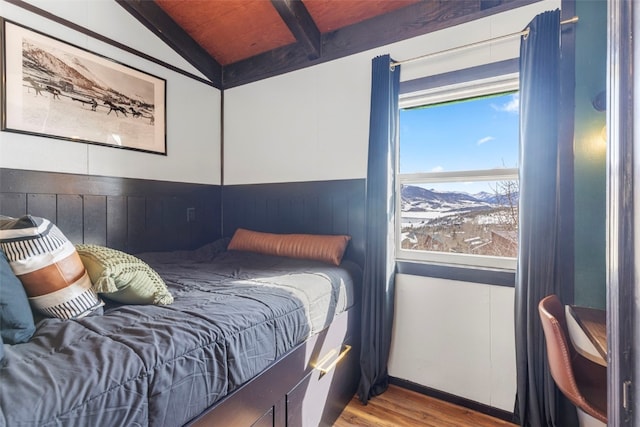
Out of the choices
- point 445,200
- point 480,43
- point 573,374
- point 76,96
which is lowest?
point 573,374

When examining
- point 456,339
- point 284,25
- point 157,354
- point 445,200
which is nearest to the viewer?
point 157,354

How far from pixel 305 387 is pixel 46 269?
3.88 ft

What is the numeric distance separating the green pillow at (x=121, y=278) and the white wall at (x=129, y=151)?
1016 mm

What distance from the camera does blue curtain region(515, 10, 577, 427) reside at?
5.29 ft

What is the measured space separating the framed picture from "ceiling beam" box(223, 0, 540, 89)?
84 cm

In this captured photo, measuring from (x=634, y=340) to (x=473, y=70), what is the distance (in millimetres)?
1917

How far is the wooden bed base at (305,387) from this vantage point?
112cm

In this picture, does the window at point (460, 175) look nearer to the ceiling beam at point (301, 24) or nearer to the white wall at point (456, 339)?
the white wall at point (456, 339)

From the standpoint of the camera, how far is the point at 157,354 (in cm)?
90

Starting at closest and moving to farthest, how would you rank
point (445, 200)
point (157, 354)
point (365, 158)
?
point (157, 354) < point (445, 200) < point (365, 158)

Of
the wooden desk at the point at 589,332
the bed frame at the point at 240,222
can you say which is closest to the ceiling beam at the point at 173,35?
the bed frame at the point at 240,222

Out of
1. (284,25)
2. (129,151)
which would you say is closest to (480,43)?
(284,25)

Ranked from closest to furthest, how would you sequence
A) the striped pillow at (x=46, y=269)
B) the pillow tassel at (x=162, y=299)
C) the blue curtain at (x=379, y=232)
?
the striped pillow at (x=46, y=269) → the pillow tassel at (x=162, y=299) → the blue curtain at (x=379, y=232)

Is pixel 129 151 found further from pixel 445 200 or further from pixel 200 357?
pixel 445 200
